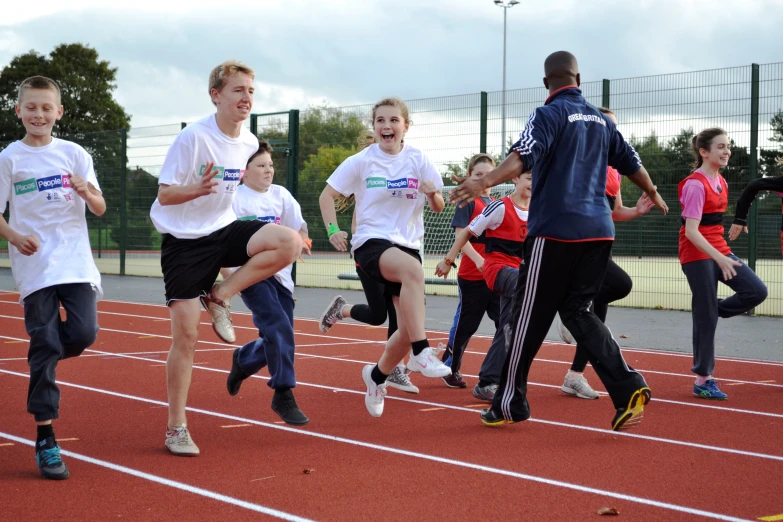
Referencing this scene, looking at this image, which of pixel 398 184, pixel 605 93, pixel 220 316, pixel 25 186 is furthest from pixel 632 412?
pixel 605 93

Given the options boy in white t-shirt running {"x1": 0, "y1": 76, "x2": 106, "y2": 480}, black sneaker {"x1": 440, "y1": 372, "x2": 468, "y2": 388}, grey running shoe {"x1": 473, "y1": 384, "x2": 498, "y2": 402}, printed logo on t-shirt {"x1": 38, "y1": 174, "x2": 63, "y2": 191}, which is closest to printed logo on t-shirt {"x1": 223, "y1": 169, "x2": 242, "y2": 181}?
boy in white t-shirt running {"x1": 0, "y1": 76, "x2": 106, "y2": 480}

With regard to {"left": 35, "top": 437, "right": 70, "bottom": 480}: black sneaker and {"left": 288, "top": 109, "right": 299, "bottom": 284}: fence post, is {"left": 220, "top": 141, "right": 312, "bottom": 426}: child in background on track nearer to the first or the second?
{"left": 35, "top": 437, "right": 70, "bottom": 480}: black sneaker

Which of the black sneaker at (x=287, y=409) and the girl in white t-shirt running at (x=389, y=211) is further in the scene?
the girl in white t-shirt running at (x=389, y=211)

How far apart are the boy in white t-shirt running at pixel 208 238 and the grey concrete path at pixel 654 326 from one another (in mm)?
5574

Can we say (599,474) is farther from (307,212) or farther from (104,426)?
(307,212)

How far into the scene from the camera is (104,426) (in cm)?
567

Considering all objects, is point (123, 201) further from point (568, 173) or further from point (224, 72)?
point (568, 173)

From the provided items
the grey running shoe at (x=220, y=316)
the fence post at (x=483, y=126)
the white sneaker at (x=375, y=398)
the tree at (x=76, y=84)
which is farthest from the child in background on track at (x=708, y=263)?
the tree at (x=76, y=84)

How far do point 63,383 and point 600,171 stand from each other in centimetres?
432

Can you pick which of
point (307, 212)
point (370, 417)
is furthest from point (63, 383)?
point (307, 212)

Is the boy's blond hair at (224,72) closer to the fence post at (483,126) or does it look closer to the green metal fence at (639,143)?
the green metal fence at (639,143)

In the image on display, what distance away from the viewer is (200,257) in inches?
199

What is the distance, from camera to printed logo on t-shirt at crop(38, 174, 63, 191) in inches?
190

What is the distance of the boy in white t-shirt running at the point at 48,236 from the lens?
4668 mm
